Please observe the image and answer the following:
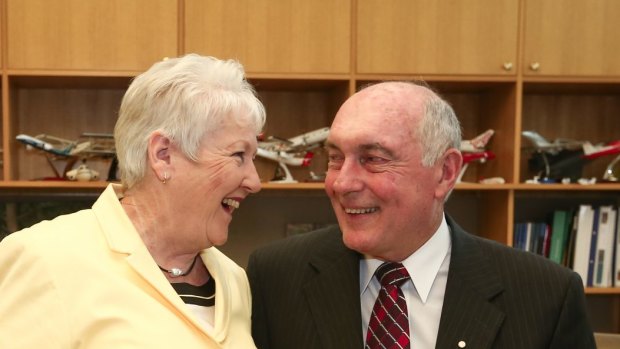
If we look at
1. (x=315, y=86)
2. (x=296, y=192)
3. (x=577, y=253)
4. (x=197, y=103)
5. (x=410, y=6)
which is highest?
(x=410, y=6)

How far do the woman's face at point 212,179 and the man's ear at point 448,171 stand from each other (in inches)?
16.3

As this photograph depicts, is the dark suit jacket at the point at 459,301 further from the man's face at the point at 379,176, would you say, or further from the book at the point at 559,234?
the book at the point at 559,234

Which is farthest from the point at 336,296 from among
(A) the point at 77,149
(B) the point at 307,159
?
(A) the point at 77,149

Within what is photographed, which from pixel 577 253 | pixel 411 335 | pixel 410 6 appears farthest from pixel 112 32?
pixel 577 253

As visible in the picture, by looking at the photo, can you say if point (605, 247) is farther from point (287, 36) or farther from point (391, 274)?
point (391, 274)

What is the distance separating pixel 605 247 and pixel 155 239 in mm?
2203

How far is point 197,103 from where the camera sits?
1313mm

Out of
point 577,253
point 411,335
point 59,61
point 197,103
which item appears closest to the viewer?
point 197,103

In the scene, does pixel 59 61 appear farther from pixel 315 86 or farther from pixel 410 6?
pixel 410 6

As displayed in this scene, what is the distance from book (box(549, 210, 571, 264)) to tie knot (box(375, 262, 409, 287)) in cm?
172

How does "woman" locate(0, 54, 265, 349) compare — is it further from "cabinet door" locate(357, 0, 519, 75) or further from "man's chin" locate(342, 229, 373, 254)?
"cabinet door" locate(357, 0, 519, 75)

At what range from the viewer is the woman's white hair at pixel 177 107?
4.29 ft

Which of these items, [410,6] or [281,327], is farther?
[410,6]

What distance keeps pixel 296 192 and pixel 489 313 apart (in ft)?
5.77
